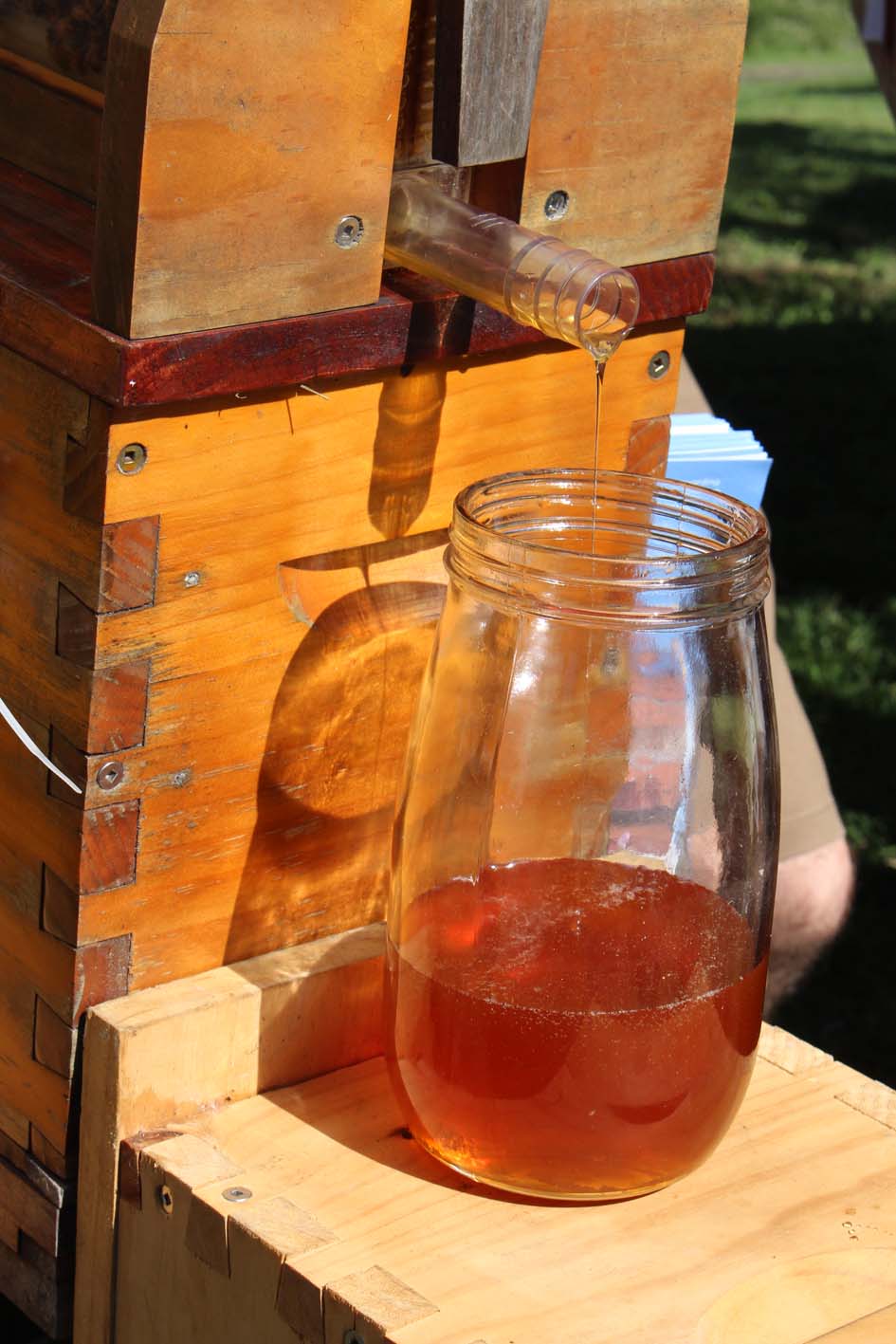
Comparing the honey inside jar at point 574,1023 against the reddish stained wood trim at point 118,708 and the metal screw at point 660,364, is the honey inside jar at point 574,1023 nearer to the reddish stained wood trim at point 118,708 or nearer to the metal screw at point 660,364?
the reddish stained wood trim at point 118,708

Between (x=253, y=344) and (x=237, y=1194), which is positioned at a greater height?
(x=253, y=344)

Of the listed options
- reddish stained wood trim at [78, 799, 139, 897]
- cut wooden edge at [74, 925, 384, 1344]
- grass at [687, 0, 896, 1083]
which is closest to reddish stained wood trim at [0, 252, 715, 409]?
reddish stained wood trim at [78, 799, 139, 897]

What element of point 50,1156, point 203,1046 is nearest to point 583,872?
point 203,1046

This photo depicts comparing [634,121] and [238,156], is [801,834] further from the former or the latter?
[238,156]

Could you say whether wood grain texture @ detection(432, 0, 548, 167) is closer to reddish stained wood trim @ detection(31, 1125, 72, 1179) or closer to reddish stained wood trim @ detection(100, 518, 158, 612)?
reddish stained wood trim @ detection(100, 518, 158, 612)

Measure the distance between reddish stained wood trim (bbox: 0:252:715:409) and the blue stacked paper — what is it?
297 mm

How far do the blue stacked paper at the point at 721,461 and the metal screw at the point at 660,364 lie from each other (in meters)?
0.16

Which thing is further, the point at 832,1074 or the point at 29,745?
the point at 832,1074

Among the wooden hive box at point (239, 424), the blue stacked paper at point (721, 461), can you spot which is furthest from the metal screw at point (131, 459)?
the blue stacked paper at point (721, 461)

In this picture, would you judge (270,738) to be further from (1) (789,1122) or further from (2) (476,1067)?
(1) (789,1122)

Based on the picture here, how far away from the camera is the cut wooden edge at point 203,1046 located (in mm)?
983

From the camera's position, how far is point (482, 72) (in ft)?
2.98

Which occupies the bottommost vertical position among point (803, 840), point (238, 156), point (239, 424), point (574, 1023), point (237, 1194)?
point (803, 840)

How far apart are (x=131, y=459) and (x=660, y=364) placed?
1.20ft
